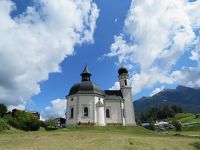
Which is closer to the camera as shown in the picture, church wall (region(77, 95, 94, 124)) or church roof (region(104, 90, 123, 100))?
church wall (region(77, 95, 94, 124))

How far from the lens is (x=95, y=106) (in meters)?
67.4

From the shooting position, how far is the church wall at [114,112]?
69.6 metres

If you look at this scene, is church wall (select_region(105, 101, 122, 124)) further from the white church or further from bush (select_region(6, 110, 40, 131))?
bush (select_region(6, 110, 40, 131))

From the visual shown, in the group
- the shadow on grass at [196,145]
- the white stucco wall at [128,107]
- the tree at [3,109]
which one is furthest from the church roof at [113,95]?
the tree at [3,109]

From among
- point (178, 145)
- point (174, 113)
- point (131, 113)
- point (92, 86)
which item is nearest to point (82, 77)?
point (92, 86)

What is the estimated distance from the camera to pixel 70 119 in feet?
222

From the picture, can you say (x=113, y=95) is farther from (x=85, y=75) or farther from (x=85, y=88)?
(x=85, y=75)

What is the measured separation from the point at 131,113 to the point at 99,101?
10.4 meters

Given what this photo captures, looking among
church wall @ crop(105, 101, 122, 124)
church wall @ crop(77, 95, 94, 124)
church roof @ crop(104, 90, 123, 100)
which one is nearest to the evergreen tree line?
church roof @ crop(104, 90, 123, 100)

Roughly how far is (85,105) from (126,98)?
13.1 m

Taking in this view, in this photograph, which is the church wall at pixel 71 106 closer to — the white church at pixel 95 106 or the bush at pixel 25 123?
the white church at pixel 95 106

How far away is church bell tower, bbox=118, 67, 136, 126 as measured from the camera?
71.9 meters

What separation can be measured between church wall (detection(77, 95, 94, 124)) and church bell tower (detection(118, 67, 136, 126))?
10418 millimetres

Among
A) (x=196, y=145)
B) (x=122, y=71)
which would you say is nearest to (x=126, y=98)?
(x=122, y=71)
